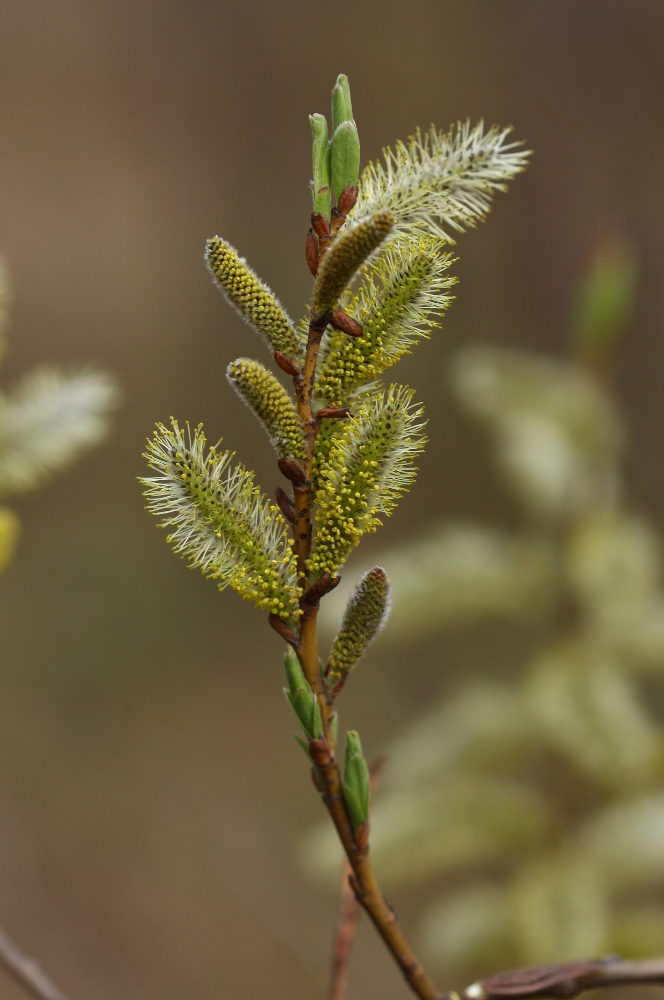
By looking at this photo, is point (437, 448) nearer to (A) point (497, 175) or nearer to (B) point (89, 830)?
(B) point (89, 830)

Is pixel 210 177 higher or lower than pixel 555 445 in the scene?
higher

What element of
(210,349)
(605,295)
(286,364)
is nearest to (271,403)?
(286,364)

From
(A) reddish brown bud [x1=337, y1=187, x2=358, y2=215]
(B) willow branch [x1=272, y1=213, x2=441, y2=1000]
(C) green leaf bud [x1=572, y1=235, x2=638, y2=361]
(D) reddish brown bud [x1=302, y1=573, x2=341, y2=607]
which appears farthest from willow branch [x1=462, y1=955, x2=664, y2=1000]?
(C) green leaf bud [x1=572, y1=235, x2=638, y2=361]

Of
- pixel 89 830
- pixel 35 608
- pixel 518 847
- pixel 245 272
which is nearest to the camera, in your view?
pixel 245 272

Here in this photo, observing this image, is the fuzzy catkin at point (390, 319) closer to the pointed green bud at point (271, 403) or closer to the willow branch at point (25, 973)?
the pointed green bud at point (271, 403)

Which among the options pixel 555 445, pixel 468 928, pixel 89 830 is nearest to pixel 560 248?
pixel 555 445

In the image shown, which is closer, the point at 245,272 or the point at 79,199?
the point at 245,272

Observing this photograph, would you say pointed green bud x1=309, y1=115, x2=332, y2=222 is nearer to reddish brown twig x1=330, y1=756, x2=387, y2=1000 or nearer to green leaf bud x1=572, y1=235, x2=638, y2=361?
reddish brown twig x1=330, y1=756, x2=387, y2=1000
